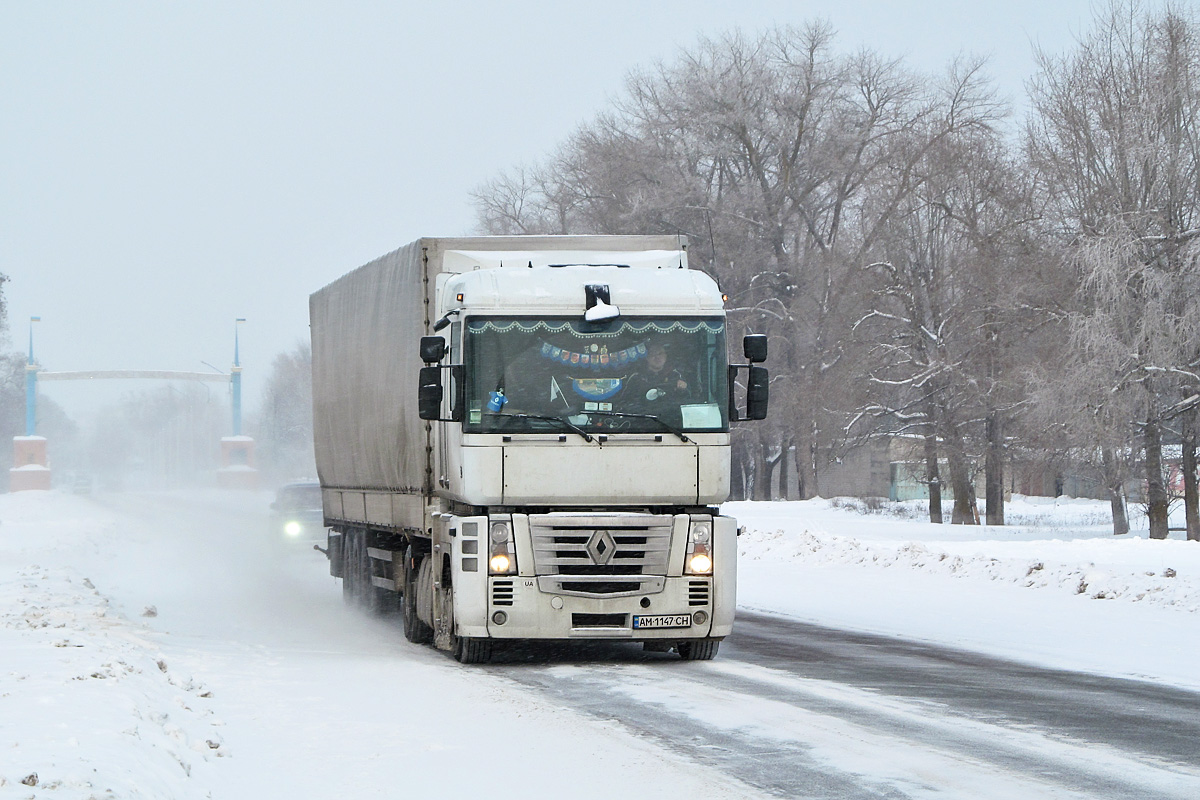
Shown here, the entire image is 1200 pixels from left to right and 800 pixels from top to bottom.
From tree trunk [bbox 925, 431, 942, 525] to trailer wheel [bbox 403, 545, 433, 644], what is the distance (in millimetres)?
28464

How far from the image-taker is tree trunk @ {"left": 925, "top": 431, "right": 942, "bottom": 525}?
1633 inches

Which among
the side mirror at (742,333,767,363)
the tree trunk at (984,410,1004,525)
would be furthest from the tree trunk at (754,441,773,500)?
the side mirror at (742,333,767,363)

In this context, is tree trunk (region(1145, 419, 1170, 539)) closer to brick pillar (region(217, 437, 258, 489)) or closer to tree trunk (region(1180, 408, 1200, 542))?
tree trunk (region(1180, 408, 1200, 542))

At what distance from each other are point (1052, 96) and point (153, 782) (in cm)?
3055

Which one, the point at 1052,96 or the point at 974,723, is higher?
the point at 1052,96

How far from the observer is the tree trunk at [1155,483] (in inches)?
1228

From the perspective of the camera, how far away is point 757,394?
12.6 metres

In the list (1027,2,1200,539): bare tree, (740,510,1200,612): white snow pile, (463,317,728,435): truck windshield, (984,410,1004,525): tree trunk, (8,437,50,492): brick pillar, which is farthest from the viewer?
(8,437,50,492): brick pillar

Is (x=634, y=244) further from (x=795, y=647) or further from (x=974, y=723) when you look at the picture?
(x=974, y=723)

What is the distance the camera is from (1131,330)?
2986 centimetres

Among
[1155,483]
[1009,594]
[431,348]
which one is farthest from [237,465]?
[431,348]

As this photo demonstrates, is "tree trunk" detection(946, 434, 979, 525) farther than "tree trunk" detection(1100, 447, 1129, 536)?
Yes

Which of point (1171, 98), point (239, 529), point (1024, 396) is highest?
point (1171, 98)

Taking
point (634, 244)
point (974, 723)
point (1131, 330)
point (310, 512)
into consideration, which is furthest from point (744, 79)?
point (974, 723)
